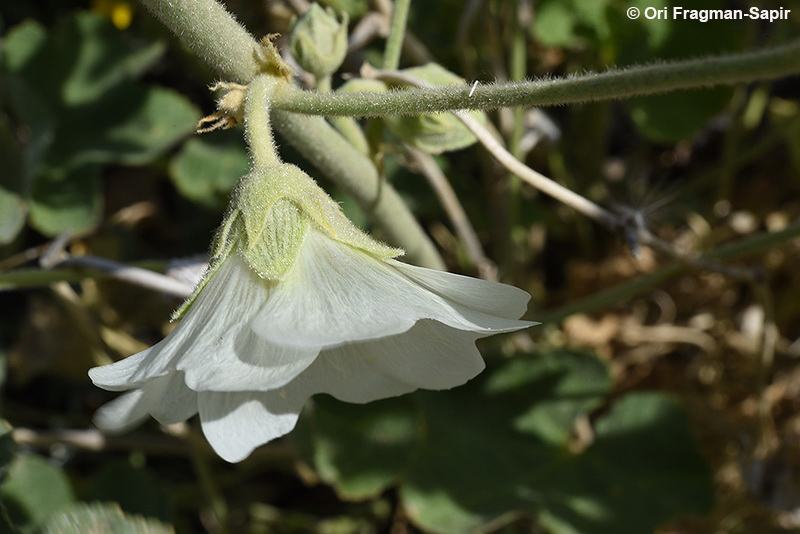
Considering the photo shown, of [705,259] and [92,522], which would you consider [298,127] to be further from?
[705,259]

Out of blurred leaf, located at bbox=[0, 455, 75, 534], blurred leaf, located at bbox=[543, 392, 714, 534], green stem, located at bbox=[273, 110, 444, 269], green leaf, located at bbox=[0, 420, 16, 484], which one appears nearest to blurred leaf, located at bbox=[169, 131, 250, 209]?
green stem, located at bbox=[273, 110, 444, 269]

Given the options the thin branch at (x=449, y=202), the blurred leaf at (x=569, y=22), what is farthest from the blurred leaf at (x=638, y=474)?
the blurred leaf at (x=569, y=22)

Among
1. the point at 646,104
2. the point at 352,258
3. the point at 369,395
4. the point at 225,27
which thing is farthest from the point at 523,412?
the point at 225,27

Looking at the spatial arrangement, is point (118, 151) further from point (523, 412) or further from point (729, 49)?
point (729, 49)

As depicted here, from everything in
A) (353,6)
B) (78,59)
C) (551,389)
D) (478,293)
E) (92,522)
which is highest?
(353,6)

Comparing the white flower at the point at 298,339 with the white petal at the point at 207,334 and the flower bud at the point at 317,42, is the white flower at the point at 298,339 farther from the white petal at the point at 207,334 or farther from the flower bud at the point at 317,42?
the flower bud at the point at 317,42

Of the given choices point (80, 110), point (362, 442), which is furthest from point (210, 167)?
point (362, 442)

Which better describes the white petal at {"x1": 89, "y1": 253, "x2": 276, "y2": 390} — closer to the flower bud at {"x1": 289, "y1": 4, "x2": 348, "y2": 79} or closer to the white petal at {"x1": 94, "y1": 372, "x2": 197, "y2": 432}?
the white petal at {"x1": 94, "y1": 372, "x2": 197, "y2": 432}
